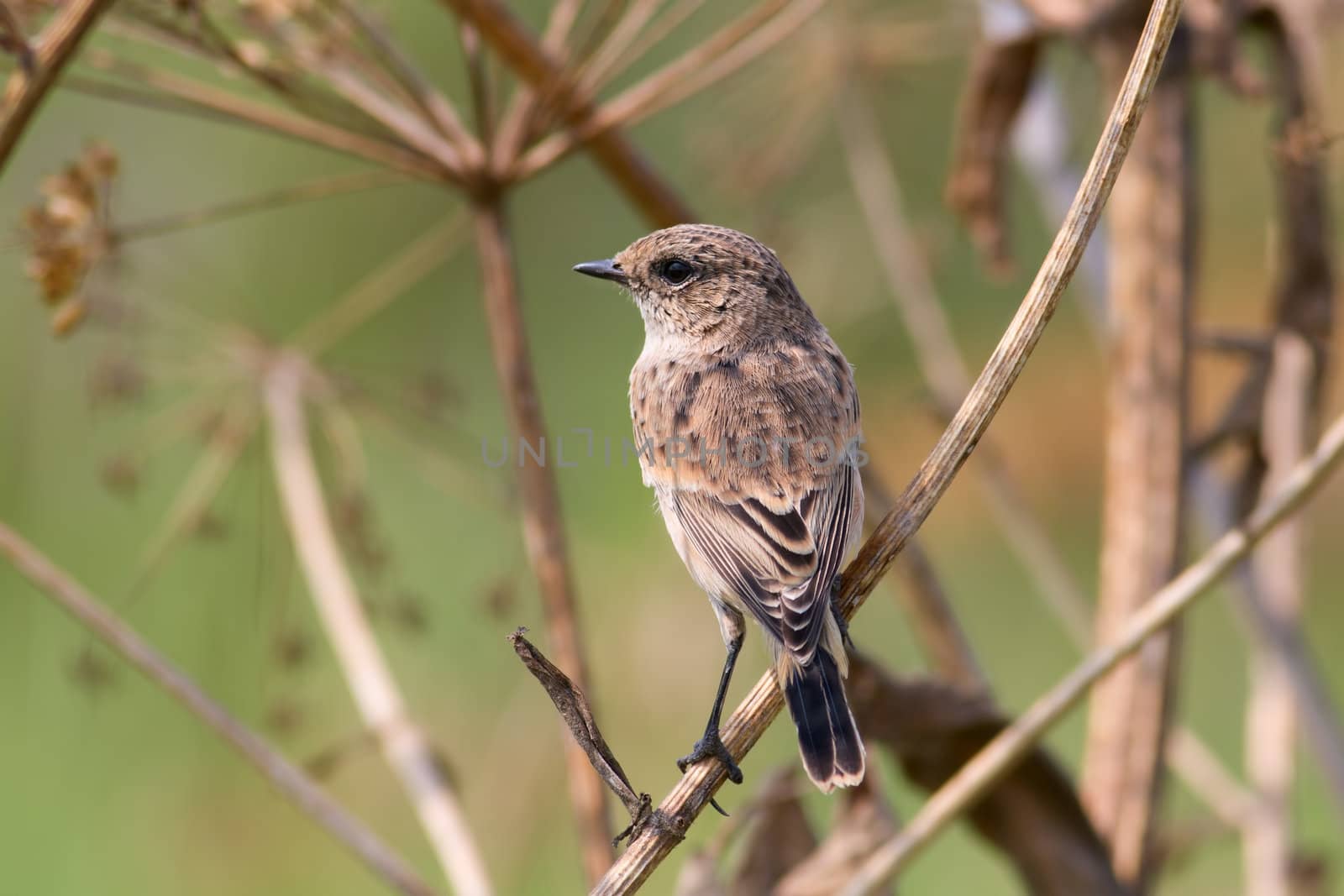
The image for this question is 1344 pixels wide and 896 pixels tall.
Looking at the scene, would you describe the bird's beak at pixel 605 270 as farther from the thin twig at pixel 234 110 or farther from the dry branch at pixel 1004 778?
the dry branch at pixel 1004 778

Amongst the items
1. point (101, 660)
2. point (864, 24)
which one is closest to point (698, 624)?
point (101, 660)

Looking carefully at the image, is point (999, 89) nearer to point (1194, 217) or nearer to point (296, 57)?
point (1194, 217)

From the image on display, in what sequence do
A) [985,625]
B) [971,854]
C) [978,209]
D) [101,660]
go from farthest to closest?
[985,625] → [971,854] → [978,209] → [101,660]

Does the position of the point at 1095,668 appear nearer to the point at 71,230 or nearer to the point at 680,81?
the point at 680,81

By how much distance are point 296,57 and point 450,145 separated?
0.38 m

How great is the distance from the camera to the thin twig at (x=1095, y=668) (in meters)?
2.29

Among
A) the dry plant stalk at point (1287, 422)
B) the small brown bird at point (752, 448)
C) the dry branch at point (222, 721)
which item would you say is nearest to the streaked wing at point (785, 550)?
the small brown bird at point (752, 448)

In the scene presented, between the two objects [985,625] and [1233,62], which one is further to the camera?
[985,625]

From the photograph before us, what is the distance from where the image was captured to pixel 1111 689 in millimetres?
2920

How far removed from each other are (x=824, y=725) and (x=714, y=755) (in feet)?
0.67

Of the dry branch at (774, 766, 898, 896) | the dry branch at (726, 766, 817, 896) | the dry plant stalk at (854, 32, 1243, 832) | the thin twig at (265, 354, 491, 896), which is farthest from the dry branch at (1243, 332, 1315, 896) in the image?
the thin twig at (265, 354, 491, 896)

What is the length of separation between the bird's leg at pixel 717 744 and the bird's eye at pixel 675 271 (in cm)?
78

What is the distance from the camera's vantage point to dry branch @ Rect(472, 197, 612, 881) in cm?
271

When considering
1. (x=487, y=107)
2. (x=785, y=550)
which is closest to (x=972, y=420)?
(x=785, y=550)
